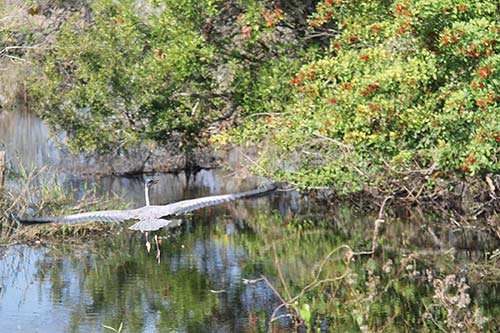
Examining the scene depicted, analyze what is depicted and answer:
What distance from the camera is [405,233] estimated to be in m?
17.9

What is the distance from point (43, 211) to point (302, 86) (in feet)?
15.7

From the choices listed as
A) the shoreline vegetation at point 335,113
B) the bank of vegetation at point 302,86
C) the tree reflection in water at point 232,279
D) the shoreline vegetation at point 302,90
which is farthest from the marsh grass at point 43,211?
the bank of vegetation at point 302,86

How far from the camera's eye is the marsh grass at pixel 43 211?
16.6m

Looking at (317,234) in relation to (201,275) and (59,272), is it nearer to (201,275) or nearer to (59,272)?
(201,275)

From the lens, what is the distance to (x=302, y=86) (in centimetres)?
1541

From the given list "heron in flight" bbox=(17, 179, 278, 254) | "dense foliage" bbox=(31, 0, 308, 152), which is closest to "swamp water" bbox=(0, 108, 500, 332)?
"heron in flight" bbox=(17, 179, 278, 254)

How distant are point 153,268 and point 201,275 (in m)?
0.90

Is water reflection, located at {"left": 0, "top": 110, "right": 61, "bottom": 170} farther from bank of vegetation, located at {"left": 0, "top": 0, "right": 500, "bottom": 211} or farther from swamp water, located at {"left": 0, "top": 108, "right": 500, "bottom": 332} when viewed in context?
swamp water, located at {"left": 0, "top": 108, "right": 500, "bottom": 332}

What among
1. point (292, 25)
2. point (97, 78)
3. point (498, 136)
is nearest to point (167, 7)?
point (292, 25)

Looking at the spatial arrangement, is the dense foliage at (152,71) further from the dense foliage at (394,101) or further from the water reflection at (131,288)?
the water reflection at (131,288)

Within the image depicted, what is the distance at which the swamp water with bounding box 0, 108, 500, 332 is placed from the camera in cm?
1227

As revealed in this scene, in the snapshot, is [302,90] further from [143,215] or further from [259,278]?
[143,215]

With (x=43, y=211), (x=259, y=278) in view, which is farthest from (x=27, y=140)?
(x=259, y=278)

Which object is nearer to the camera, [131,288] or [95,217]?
[131,288]
